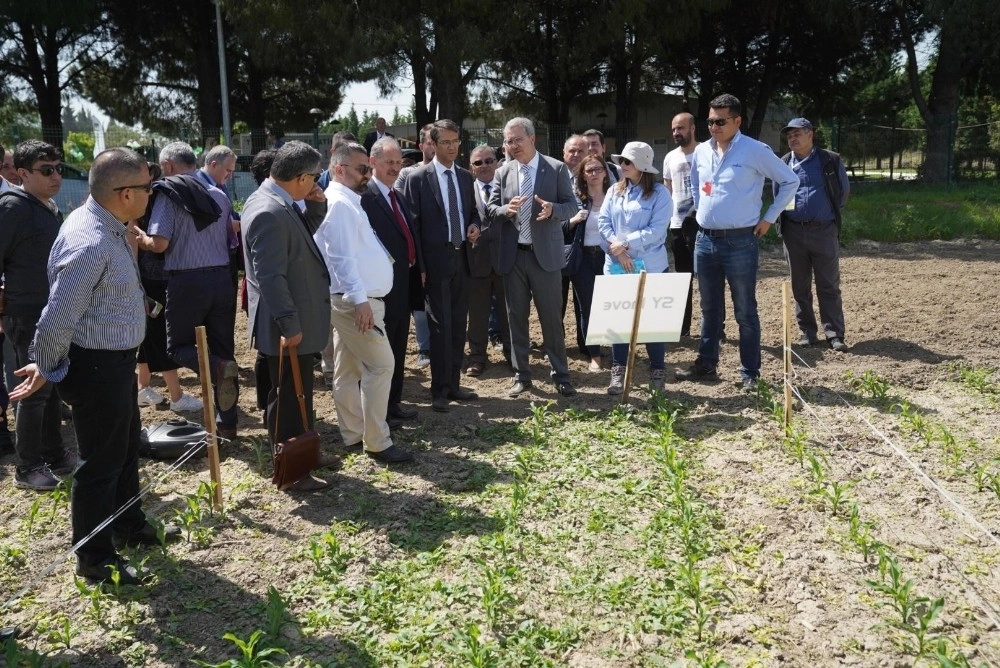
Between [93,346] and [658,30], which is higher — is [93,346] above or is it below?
below

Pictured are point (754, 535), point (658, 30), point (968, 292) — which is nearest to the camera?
point (754, 535)

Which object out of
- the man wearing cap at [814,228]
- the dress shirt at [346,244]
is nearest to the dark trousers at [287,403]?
the dress shirt at [346,244]

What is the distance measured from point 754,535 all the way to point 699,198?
319 cm

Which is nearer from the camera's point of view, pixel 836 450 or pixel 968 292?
pixel 836 450

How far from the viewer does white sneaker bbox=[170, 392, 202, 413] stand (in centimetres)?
652

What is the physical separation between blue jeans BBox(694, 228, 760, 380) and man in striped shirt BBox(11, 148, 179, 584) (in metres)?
4.30

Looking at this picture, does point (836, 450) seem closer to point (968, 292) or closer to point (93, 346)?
point (93, 346)

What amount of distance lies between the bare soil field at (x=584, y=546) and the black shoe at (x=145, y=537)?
0.26 feet

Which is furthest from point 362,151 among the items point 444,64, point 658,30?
point 658,30

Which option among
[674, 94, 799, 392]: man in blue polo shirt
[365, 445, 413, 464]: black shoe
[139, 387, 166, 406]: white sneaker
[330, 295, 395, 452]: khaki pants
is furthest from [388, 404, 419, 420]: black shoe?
[674, 94, 799, 392]: man in blue polo shirt

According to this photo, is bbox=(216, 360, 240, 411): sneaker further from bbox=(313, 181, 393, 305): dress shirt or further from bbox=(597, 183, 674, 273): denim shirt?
bbox=(597, 183, 674, 273): denim shirt

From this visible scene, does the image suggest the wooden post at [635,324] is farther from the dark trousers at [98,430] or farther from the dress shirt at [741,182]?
the dark trousers at [98,430]

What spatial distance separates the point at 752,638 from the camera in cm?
350

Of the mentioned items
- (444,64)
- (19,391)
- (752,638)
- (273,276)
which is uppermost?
(444,64)
